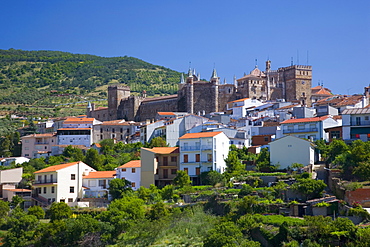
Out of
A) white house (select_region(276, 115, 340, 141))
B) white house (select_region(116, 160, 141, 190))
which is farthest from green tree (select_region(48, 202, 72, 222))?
white house (select_region(276, 115, 340, 141))

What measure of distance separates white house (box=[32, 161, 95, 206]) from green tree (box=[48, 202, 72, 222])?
5255 millimetres

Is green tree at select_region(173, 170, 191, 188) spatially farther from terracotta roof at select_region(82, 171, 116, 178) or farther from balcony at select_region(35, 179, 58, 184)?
balcony at select_region(35, 179, 58, 184)

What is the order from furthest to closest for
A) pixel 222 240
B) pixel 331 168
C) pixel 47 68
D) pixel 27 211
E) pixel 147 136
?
pixel 47 68, pixel 147 136, pixel 27 211, pixel 331 168, pixel 222 240

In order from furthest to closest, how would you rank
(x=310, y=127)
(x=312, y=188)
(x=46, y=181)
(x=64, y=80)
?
(x=64, y=80)
(x=310, y=127)
(x=46, y=181)
(x=312, y=188)

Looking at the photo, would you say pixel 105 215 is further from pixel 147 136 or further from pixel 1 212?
pixel 147 136

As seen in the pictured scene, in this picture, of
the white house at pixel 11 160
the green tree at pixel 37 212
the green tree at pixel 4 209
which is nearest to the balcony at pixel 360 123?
the green tree at pixel 37 212

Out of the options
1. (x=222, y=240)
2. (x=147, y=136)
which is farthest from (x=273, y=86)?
(x=222, y=240)

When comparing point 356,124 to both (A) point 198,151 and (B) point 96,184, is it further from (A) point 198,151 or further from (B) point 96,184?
(B) point 96,184

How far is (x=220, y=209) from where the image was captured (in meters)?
45.2

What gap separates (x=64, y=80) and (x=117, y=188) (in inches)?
4854

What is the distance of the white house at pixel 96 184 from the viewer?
56.6 meters

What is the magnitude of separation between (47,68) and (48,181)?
131 meters

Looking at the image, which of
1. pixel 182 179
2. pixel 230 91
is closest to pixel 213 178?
pixel 182 179

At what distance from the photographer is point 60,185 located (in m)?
55.3
